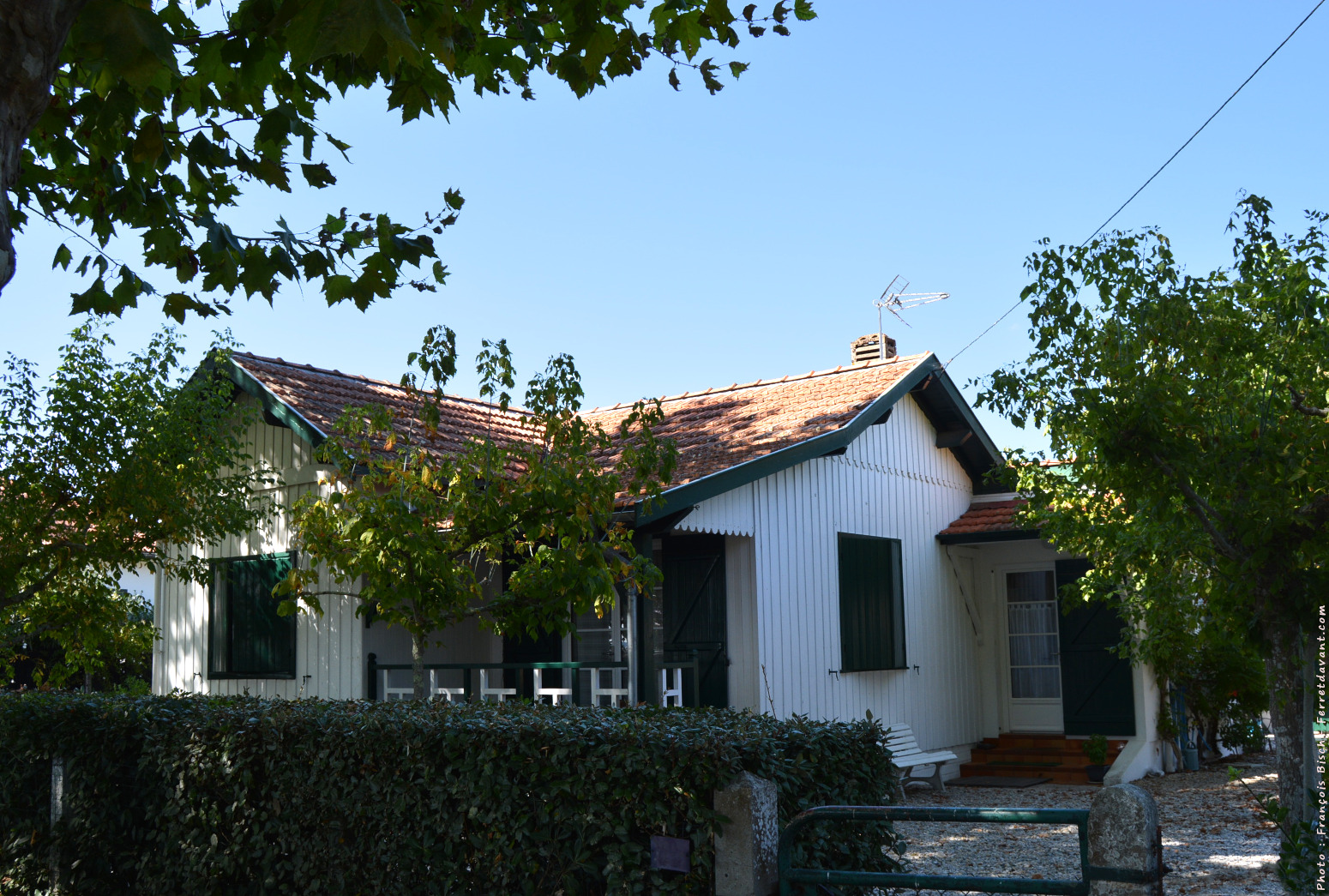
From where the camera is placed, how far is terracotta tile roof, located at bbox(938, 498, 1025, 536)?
45.7 feet

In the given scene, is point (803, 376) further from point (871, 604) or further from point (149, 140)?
point (149, 140)

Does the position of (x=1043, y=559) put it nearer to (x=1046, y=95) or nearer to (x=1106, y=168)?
(x=1106, y=168)

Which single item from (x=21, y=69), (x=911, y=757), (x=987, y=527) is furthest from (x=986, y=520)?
(x=21, y=69)

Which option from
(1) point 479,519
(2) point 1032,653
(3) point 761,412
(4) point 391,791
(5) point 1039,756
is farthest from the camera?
(2) point 1032,653

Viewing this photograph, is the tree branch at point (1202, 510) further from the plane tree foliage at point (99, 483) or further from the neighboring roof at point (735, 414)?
the plane tree foliage at point (99, 483)

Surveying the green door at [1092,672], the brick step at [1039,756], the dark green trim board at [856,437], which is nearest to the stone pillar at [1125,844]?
the dark green trim board at [856,437]

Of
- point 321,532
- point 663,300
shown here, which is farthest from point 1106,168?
point 663,300

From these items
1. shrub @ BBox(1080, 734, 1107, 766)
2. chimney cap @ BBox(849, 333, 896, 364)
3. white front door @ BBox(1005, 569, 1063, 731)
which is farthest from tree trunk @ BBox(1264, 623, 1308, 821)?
chimney cap @ BBox(849, 333, 896, 364)

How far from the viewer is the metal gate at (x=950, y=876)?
359 centimetres

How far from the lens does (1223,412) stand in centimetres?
597

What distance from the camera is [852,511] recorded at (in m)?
12.6

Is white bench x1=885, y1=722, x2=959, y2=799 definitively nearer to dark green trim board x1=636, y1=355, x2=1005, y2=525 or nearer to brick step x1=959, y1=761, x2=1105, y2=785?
brick step x1=959, y1=761, x2=1105, y2=785

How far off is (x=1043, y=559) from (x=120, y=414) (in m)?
10.7

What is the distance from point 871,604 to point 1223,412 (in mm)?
6966
